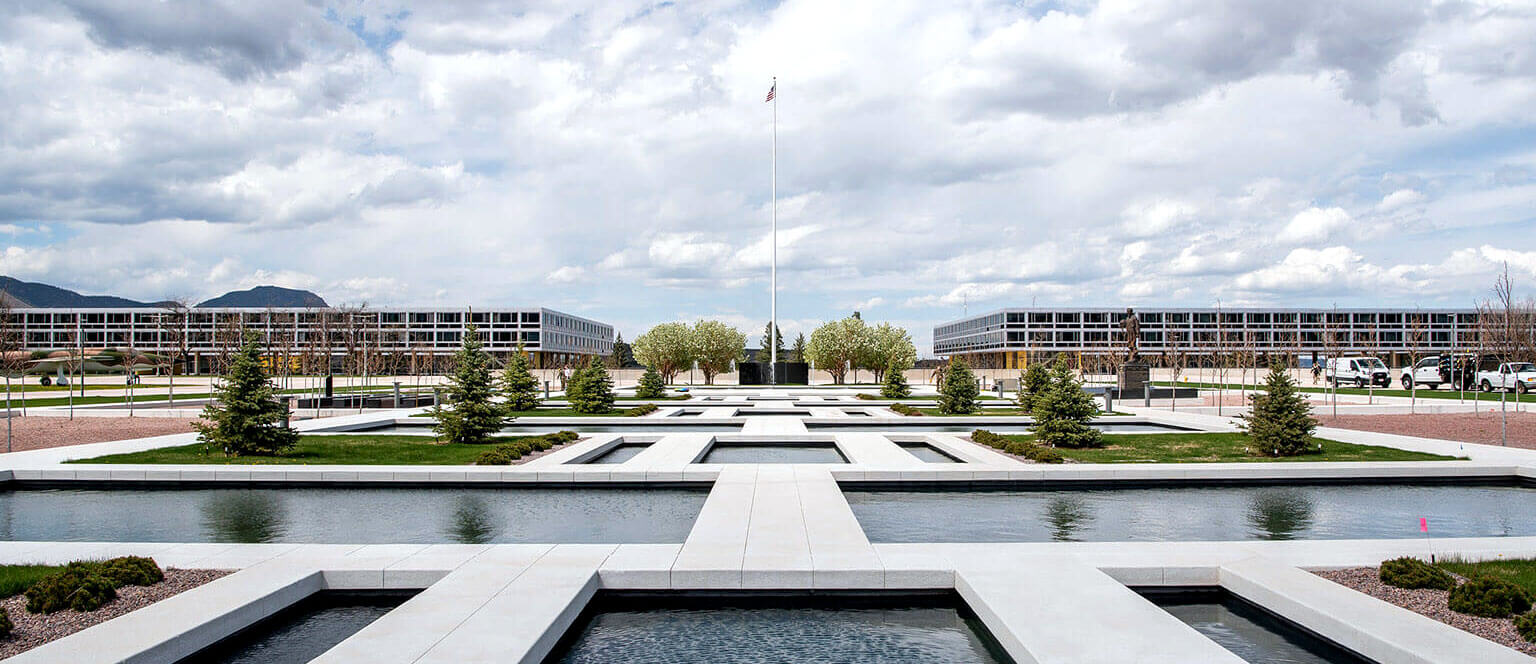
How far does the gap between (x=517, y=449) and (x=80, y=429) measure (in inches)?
588

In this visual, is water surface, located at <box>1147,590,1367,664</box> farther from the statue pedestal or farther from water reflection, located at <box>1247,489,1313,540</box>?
the statue pedestal

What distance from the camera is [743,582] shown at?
311 inches

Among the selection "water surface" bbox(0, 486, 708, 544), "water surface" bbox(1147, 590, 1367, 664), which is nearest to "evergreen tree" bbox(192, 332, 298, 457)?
"water surface" bbox(0, 486, 708, 544)

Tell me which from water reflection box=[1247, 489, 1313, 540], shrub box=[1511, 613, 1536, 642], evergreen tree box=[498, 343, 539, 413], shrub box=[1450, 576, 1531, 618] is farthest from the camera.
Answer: evergreen tree box=[498, 343, 539, 413]

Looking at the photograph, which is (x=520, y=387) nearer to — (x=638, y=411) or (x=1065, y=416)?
(x=638, y=411)

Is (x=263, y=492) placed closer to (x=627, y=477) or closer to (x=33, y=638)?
(x=627, y=477)

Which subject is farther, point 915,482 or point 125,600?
point 915,482

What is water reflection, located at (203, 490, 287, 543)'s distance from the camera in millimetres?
10555

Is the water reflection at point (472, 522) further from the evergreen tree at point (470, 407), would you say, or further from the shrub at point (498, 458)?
the evergreen tree at point (470, 407)

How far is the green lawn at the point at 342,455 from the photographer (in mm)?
15625

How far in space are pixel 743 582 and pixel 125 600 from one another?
507cm

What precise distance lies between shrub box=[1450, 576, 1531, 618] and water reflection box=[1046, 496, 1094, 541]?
12.8 ft

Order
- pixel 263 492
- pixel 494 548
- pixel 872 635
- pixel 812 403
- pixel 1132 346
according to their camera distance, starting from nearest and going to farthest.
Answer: pixel 872 635
pixel 494 548
pixel 263 492
pixel 812 403
pixel 1132 346

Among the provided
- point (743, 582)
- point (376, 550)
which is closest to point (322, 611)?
point (376, 550)
